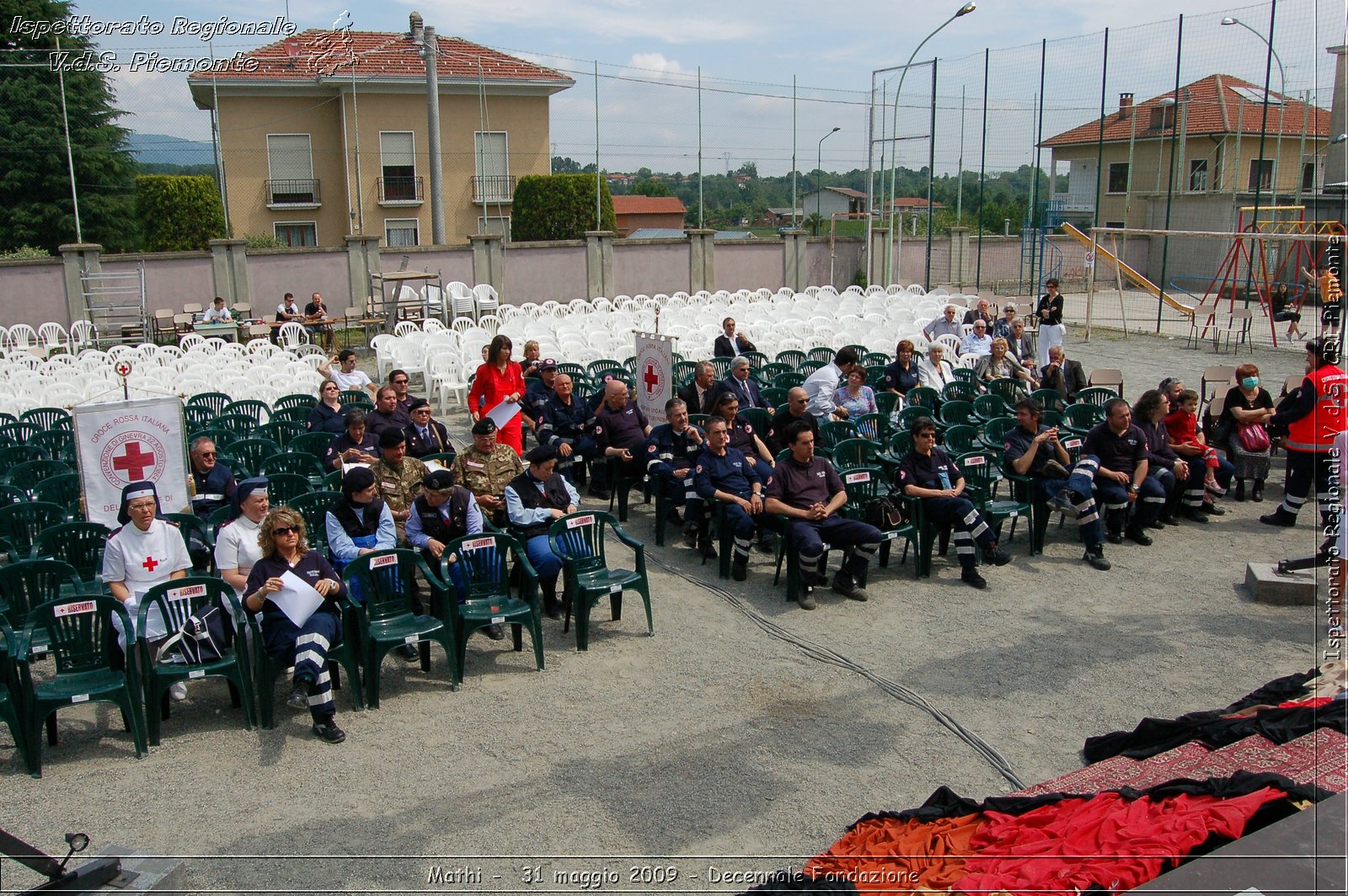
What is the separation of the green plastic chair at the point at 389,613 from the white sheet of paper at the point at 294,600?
33 centimetres

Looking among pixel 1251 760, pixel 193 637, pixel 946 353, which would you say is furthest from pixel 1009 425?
pixel 193 637

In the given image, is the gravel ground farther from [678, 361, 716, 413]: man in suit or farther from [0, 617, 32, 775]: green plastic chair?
[678, 361, 716, 413]: man in suit

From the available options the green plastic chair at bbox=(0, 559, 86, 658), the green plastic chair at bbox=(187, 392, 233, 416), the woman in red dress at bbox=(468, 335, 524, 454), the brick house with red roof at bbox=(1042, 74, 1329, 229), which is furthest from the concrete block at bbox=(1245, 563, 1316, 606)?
the brick house with red roof at bbox=(1042, 74, 1329, 229)

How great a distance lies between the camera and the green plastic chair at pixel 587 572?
711cm

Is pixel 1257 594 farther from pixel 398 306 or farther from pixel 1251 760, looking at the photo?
pixel 398 306

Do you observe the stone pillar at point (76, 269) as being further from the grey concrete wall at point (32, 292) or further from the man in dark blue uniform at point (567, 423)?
the man in dark blue uniform at point (567, 423)

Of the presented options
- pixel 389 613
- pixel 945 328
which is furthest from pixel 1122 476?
pixel 945 328

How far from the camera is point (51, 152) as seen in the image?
34.2m

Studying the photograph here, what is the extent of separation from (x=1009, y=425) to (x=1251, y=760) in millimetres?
6084

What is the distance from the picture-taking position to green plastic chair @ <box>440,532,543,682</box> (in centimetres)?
662

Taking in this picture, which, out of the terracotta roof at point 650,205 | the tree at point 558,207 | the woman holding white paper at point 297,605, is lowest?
the woman holding white paper at point 297,605

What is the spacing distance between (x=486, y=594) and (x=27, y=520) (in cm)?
353

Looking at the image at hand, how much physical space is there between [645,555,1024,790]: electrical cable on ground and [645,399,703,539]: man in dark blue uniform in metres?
0.56

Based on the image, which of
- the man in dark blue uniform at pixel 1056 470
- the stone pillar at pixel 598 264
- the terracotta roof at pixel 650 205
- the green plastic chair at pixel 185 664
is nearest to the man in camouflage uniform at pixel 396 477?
the green plastic chair at pixel 185 664
